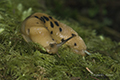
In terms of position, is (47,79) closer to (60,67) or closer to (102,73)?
(60,67)

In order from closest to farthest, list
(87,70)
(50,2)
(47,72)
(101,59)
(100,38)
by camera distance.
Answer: (47,72) < (87,70) < (101,59) < (100,38) < (50,2)

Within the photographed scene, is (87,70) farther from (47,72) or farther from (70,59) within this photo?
(47,72)

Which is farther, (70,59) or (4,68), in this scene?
(70,59)

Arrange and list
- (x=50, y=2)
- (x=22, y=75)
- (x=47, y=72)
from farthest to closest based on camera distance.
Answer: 1. (x=50, y=2)
2. (x=47, y=72)
3. (x=22, y=75)

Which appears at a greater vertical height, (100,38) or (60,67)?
(100,38)

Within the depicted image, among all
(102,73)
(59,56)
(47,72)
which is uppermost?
(59,56)

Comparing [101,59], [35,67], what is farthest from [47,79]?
Result: [101,59]

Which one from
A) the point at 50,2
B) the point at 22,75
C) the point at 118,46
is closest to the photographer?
the point at 22,75

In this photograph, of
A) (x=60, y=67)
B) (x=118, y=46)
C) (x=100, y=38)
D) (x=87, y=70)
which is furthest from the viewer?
(x=100, y=38)

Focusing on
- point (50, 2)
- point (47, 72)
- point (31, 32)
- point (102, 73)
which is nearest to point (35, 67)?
point (47, 72)
